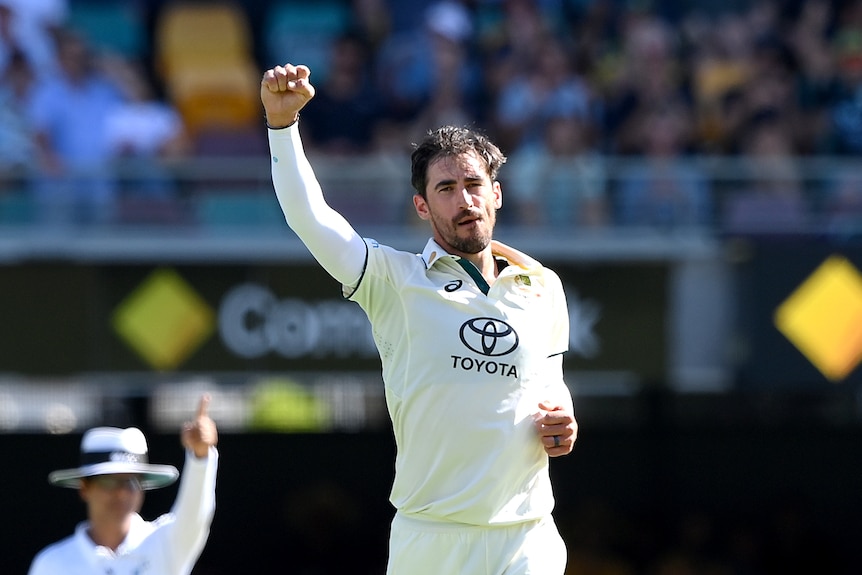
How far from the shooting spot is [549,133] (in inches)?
425

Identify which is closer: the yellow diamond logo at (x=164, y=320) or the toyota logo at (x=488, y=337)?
the toyota logo at (x=488, y=337)

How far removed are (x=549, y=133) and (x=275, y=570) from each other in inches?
164

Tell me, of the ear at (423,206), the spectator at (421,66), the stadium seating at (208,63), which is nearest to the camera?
the ear at (423,206)

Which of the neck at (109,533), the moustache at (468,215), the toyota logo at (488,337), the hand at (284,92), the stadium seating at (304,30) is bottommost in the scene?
the neck at (109,533)

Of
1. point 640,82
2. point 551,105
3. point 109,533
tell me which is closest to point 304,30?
point 551,105

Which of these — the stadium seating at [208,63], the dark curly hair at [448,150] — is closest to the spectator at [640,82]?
the stadium seating at [208,63]

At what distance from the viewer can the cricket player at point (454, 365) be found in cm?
437

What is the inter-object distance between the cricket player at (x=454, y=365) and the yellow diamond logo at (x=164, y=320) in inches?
215

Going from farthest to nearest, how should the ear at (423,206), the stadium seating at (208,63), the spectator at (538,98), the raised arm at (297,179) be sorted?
the stadium seating at (208,63) < the spectator at (538,98) < the ear at (423,206) < the raised arm at (297,179)

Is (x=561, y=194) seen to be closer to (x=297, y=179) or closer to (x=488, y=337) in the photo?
(x=488, y=337)

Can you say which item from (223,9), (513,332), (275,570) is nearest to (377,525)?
(275,570)

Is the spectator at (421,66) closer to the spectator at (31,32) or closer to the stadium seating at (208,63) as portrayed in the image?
the stadium seating at (208,63)

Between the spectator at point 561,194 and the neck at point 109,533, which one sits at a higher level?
the spectator at point 561,194

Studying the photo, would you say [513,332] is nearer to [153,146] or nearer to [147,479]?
[147,479]
